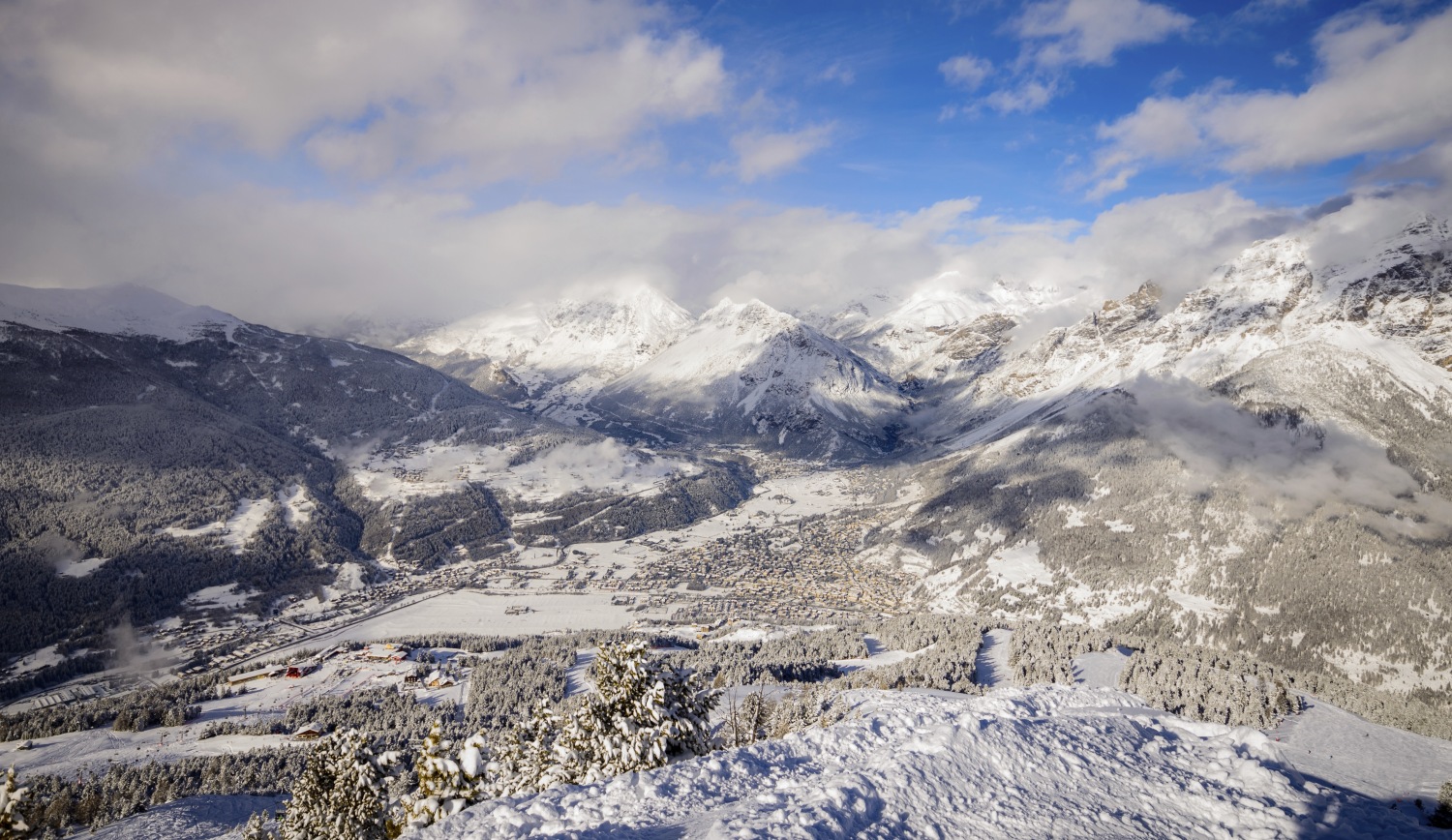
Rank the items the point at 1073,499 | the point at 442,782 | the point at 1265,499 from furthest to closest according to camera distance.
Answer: the point at 1073,499
the point at 1265,499
the point at 442,782

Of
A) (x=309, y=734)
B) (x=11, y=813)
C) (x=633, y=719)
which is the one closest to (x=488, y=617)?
(x=309, y=734)

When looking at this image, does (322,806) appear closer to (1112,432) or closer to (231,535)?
(231,535)

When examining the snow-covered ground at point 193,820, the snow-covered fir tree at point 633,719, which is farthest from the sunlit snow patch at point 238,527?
the snow-covered fir tree at point 633,719

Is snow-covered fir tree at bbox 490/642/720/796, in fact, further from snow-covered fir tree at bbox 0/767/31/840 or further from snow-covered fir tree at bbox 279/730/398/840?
snow-covered fir tree at bbox 0/767/31/840

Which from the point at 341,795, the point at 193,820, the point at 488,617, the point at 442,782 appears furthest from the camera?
the point at 488,617

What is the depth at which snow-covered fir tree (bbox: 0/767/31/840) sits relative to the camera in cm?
1658

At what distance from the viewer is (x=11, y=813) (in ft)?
54.9

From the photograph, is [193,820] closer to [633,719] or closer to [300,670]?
[633,719]

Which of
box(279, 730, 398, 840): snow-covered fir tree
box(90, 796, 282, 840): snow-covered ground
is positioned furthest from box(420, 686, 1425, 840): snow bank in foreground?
box(90, 796, 282, 840): snow-covered ground

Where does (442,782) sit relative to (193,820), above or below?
above

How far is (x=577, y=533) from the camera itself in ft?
559

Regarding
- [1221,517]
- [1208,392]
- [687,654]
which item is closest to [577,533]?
[687,654]

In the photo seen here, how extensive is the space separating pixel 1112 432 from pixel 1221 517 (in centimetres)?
5118

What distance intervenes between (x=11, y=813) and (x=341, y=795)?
7.87m
